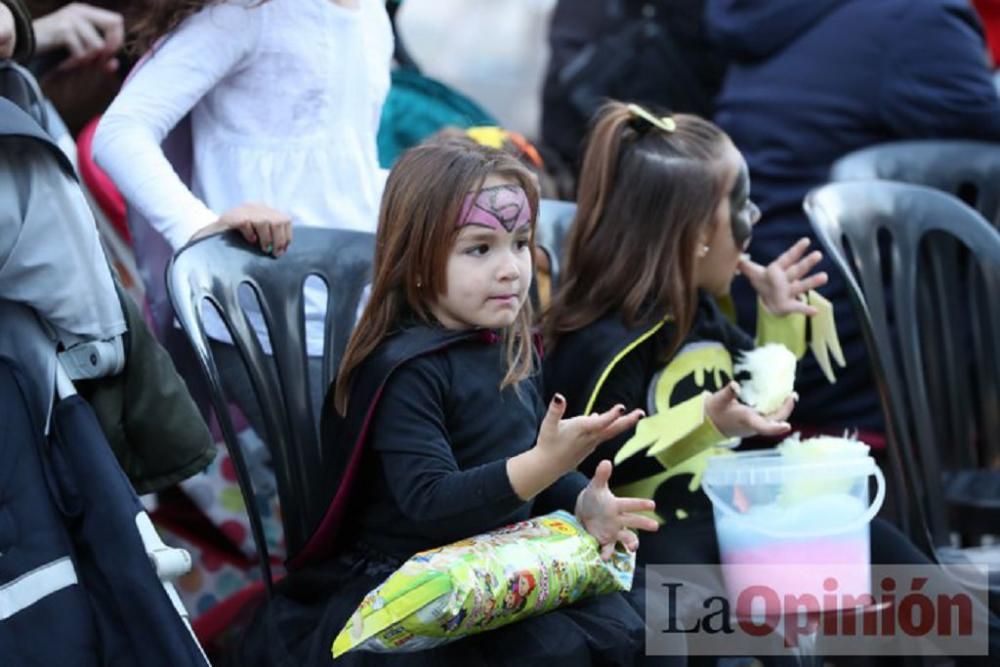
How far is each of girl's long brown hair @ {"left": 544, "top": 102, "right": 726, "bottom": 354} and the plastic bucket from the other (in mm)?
375

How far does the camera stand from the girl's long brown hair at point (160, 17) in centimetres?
298

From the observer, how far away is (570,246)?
314 centimetres

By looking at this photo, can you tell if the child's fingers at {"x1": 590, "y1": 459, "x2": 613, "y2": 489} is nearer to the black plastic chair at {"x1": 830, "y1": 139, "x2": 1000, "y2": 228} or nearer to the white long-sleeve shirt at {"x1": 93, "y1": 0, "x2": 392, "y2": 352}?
the white long-sleeve shirt at {"x1": 93, "y1": 0, "x2": 392, "y2": 352}

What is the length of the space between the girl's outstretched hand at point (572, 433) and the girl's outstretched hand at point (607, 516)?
9cm

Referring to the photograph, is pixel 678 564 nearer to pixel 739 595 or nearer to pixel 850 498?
pixel 739 595

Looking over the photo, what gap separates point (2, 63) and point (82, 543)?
2.58ft

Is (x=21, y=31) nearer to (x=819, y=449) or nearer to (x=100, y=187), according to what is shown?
(x=100, y=187)

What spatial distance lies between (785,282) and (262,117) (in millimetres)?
1021

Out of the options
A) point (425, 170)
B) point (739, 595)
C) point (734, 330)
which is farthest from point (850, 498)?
point (425, 170)

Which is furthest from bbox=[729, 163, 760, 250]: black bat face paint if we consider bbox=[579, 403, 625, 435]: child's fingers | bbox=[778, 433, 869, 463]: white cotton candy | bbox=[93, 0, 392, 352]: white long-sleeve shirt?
bbox=[579, 403, 625, 435]: child's fingers

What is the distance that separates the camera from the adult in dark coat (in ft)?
12.7

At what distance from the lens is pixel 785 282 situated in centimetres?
325

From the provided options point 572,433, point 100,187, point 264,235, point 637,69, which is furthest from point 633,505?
point 637,69

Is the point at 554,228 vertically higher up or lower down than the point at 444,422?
lower down
